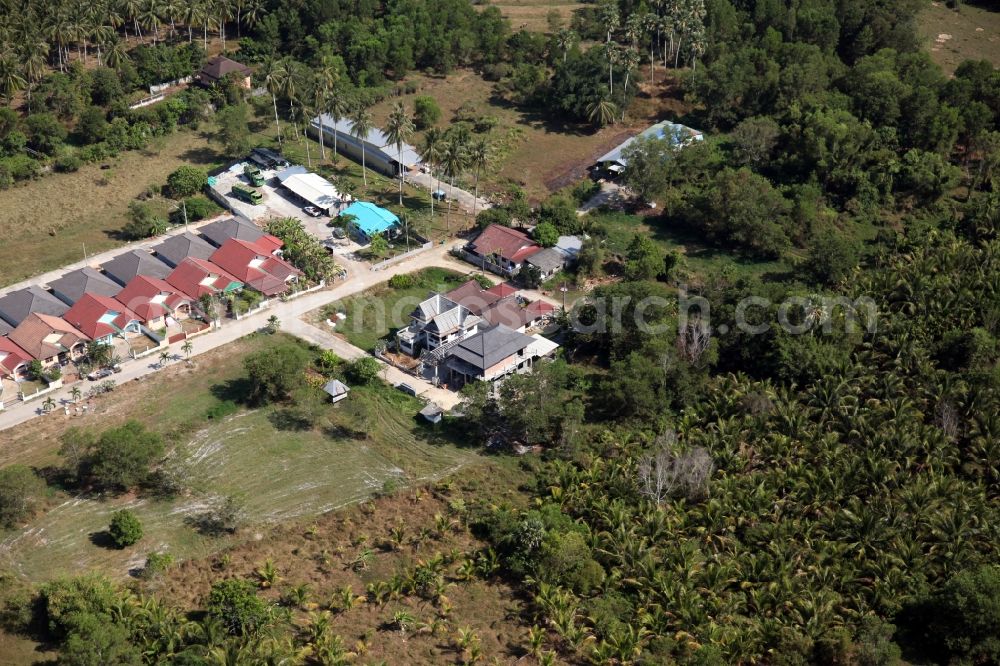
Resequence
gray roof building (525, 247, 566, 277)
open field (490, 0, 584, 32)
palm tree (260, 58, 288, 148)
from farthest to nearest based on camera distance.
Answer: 1. open field (490, 0, 584, 32)
2. palm tree (260, 58, 288, 148)
3. gray roof building (525, 247, 566, 277)

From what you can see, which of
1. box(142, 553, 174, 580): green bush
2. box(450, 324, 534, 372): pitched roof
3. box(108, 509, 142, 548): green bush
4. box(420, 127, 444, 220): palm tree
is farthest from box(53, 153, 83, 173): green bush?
box(142, 553, 174, 580): green bush

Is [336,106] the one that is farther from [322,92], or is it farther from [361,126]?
[361,126]

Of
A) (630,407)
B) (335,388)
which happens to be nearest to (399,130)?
(335,388)

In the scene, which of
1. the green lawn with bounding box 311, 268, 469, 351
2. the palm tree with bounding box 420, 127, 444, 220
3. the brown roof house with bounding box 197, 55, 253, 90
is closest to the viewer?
the green lawn with bounding box 311, 268, 469, 351

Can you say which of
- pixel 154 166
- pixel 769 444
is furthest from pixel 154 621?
pixel 154 166

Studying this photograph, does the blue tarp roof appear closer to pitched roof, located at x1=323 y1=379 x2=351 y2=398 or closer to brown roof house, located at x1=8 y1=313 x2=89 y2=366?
pitched roof, located at x1=323 y1=379 x2=351 y2=398

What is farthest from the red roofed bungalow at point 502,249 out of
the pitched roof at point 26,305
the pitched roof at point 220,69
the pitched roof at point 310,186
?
the pitched roof at point 220,69

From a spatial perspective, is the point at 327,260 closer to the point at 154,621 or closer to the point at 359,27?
the point at 154,621
